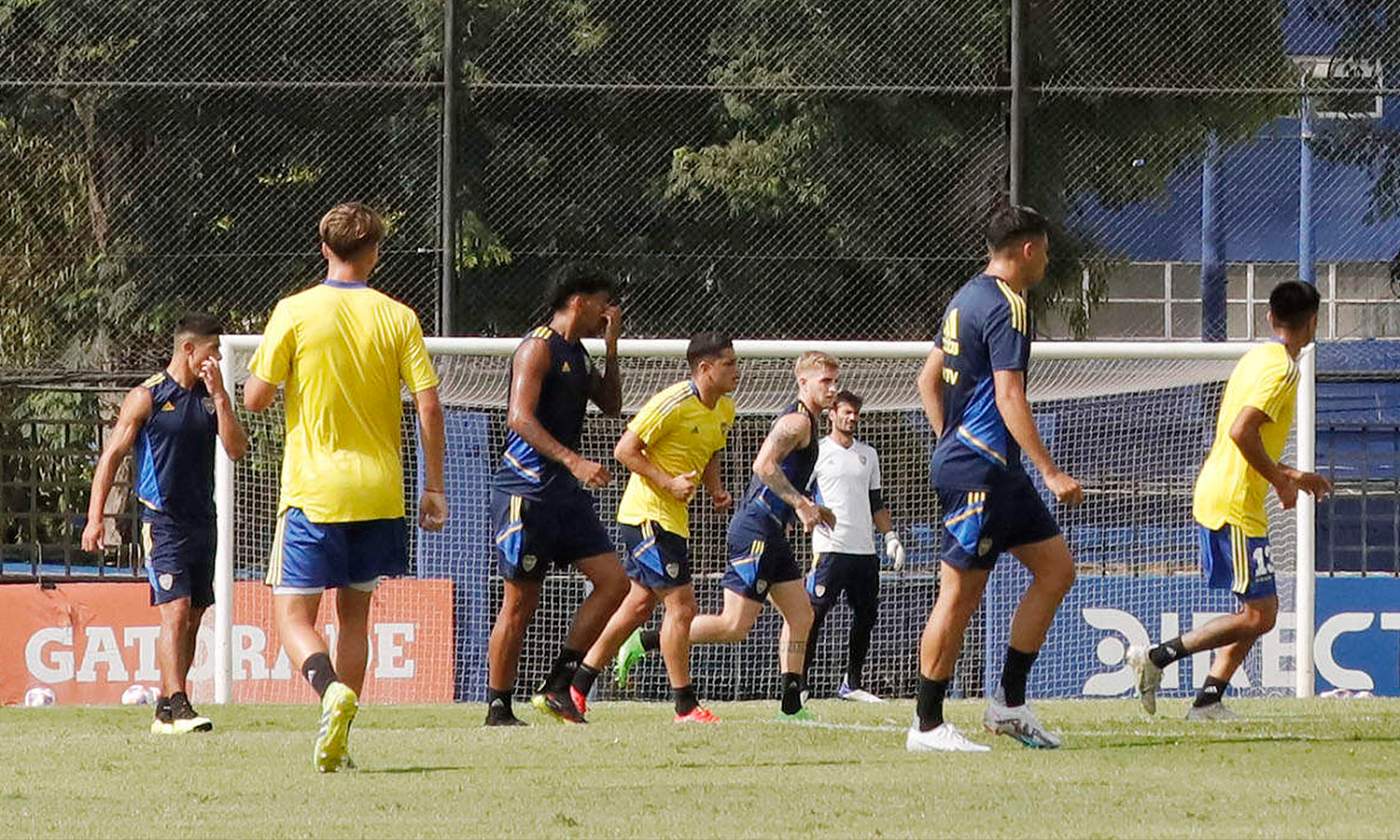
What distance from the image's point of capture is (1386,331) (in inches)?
696

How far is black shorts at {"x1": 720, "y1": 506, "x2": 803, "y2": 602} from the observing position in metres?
11.2

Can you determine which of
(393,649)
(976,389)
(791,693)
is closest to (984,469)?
(976,389)

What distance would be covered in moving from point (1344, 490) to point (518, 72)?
274 inches

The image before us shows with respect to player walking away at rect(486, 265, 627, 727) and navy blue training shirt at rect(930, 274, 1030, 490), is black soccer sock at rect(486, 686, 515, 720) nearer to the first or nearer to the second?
player walking away at rect(486, 265, 627, 727)

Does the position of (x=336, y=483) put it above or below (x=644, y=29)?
below

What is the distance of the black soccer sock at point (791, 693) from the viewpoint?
1097cm

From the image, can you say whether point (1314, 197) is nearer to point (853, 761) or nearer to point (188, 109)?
point (188, 109)

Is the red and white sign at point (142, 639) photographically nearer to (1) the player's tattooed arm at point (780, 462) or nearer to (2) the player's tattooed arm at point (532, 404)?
(1) the player's tattooed arm at point (780, 462)

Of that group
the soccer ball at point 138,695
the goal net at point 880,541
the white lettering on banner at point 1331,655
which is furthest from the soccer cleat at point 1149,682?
the soccer ball at point 138,695

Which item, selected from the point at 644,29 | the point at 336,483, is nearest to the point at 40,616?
the point at 644,29

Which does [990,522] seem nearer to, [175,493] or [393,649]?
[175,493]

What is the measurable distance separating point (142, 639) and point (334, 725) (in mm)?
8345

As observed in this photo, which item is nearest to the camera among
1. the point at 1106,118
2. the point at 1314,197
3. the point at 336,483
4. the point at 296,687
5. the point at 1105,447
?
the point at 336,483

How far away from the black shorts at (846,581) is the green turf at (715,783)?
3736mm
